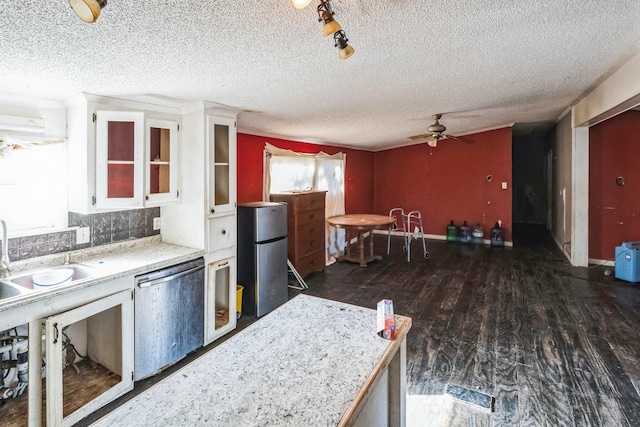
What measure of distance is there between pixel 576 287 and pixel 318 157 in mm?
3981

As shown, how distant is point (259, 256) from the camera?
3346 mm

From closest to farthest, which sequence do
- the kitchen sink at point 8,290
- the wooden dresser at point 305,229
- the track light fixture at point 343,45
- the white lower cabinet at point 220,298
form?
the track light fixture at point 343,45 < the kitchen sink at point 8,290 < the white lower cabinet at point 220,298 < the wooden dresser at point 305,229

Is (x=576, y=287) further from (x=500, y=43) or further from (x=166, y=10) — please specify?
(x=166, y=10)

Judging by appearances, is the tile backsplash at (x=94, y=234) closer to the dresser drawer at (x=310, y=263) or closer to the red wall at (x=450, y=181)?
the dresser drawer at (x=310, y=263)

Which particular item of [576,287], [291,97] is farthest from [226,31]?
[576,287]

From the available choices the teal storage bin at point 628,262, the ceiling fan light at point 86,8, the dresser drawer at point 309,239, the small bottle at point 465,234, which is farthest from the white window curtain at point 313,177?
the teal storage bin at point 628,262

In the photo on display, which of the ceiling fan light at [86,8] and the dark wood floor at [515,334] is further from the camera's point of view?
the dark wood floor at [515,334]

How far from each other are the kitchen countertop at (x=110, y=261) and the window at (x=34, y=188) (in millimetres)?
239

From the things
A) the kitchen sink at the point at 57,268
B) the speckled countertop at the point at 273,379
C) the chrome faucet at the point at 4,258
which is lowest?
the speckled countertop at the point at 273,379

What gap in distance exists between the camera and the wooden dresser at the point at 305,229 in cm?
428

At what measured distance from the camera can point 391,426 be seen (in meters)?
1.48

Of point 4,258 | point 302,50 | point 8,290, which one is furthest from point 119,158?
point 302,50

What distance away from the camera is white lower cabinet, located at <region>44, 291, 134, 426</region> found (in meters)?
1.73

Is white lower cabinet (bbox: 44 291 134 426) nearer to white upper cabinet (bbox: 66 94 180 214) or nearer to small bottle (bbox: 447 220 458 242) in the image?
white upper cabinet (bbox: 66 94 180 214)
